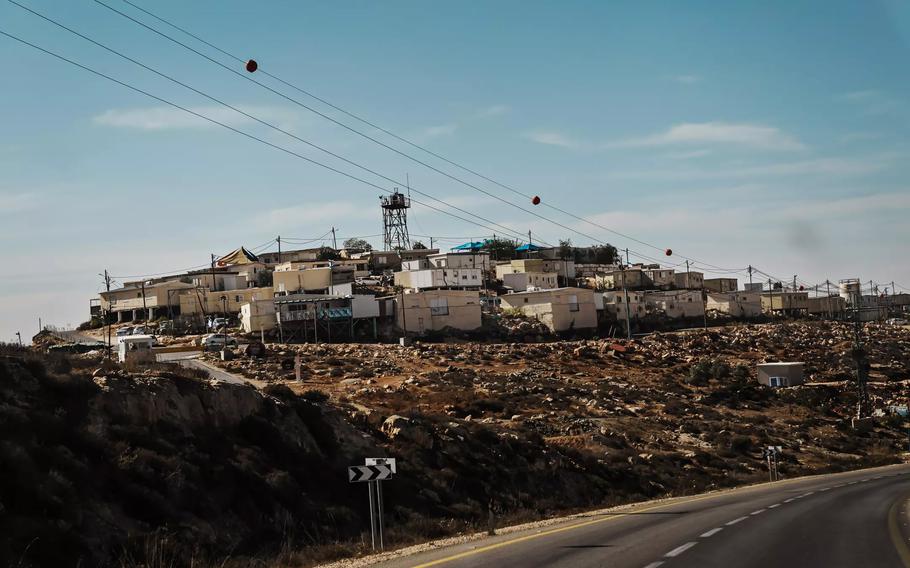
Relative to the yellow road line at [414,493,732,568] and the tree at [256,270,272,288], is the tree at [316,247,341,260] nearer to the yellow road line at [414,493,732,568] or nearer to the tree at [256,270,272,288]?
the tree at [256,270,272,288]

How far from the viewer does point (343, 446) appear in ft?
106

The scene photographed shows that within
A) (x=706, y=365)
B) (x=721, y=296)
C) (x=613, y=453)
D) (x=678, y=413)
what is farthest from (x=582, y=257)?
(x=613, y=453)

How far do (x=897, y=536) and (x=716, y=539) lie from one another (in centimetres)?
395

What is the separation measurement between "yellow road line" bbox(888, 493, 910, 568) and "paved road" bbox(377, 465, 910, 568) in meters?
0.02

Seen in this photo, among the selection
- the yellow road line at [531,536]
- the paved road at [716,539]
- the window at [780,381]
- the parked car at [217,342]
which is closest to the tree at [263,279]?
the parked car at [217,342]

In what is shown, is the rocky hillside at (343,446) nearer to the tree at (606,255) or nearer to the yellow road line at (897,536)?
the yellow road line at (897,536)

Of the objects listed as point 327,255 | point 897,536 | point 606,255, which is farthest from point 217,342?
point 606,255

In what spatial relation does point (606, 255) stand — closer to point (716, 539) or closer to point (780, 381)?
point (780, 381)

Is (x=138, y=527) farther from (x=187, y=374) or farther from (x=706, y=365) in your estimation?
(x=706, y=365)

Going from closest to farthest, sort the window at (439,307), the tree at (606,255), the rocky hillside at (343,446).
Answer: the rocky hillside at (343,446) → the window at (439,307) → the tree at (606,255)

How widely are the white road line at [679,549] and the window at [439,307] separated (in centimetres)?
6920

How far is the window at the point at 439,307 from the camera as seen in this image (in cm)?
8712

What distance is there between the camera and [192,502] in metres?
23.2

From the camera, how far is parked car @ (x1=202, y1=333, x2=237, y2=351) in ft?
232
